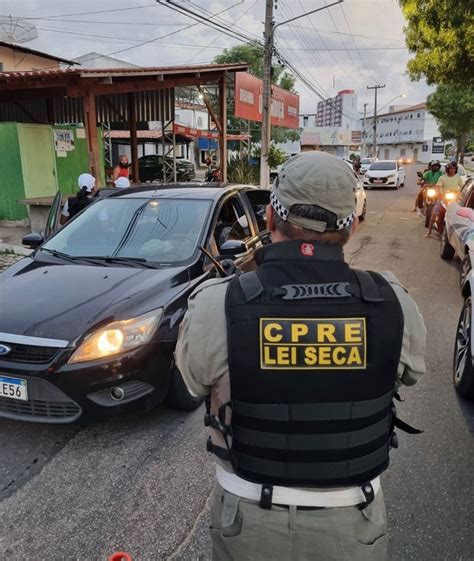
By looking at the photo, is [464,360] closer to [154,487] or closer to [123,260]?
[154,487]

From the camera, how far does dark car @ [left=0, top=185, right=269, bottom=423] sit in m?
3.01

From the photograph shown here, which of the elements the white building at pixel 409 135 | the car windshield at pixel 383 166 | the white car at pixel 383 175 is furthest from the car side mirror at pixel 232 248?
the white building at pixel 409 135

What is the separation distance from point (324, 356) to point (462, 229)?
265 inches

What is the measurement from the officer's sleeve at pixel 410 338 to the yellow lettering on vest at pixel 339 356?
210mm

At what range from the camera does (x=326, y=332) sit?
1.28 meters

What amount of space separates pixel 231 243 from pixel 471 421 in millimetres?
2156

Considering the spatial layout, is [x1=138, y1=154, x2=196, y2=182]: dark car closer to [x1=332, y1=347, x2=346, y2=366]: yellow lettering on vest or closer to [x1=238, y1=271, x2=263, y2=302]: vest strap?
[x1=238, y1=271, x2=263, y2=302]: vest strap

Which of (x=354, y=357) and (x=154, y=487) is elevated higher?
(x=354, y=357)

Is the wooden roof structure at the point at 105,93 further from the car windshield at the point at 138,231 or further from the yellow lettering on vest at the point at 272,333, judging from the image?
the yellow lettering on vest at the point at 272,333

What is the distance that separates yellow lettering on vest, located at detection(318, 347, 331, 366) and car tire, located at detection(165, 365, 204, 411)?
221 cm

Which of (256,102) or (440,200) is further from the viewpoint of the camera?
(256,102)

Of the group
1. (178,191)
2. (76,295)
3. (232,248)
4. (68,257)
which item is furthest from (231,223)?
(76,295)

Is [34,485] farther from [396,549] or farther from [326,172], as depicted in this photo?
[326,172]

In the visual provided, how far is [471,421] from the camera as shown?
141 inches
